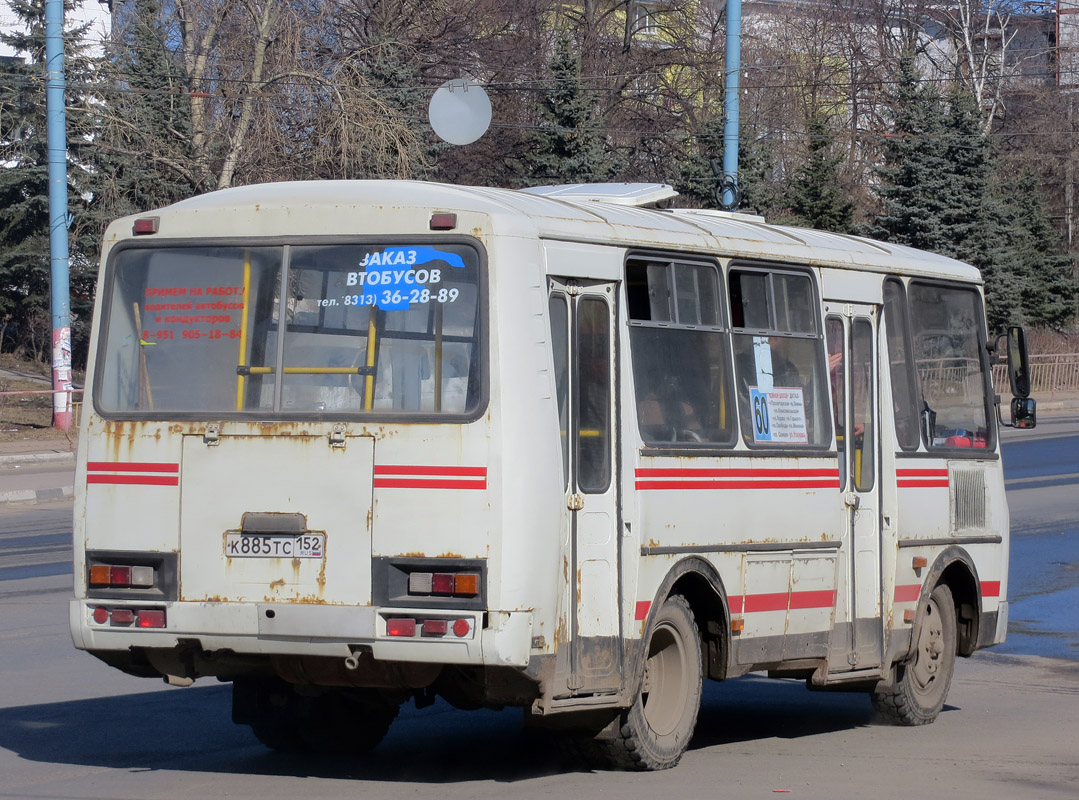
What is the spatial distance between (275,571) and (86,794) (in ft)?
4.11

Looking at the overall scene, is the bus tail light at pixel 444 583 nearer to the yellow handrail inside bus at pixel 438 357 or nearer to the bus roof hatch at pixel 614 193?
the yellow handrail inside bus at pixel 438 357

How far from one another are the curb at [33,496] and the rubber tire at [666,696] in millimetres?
16293

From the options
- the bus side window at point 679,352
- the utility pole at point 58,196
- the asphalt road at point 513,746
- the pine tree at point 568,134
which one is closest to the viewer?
the asphalt road at point 513,746

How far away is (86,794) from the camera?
677cm

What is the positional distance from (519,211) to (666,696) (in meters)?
2.47

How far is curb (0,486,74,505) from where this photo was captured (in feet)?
72.3

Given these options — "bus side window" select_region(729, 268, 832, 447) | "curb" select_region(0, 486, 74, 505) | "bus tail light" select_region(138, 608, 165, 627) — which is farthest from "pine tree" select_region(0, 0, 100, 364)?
"bus tail light" select_region(138, 608, 165, 627)

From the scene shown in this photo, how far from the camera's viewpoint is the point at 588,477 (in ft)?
23.1

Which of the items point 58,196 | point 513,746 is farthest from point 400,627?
point 58,196

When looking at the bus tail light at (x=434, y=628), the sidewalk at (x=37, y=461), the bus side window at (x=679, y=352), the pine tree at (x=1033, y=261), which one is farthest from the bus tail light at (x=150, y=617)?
the pine tree at (x=1033, y=261)

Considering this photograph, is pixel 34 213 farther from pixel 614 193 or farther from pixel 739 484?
pixel 739 484

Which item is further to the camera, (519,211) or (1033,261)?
(1033,261)

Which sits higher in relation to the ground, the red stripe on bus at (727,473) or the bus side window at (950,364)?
the bus side window at (950,364)

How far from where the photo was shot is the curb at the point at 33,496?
72.3ft
